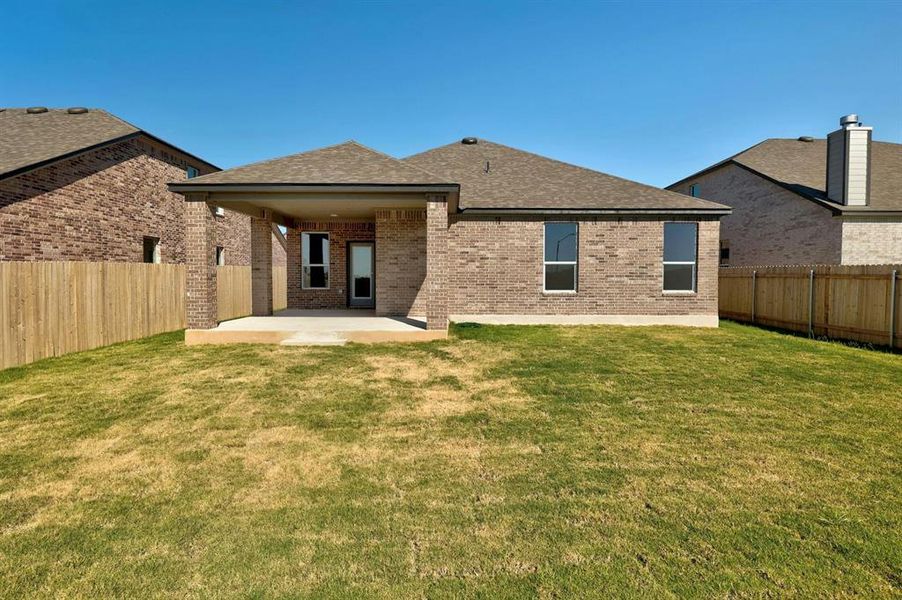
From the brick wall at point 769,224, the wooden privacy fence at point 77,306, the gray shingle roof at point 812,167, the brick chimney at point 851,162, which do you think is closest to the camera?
the wooden privacy fence at point 77,306

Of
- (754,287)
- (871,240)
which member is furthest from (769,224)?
(754,287)

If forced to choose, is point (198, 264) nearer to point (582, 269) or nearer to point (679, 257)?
point (582, 269)

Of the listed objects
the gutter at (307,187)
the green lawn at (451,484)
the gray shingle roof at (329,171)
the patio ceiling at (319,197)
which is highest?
the gray shingle roof at (329,171)

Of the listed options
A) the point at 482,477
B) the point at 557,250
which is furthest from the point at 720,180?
the point at 482,477

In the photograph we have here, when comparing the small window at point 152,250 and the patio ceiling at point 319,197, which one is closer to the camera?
the patio ceiling at point 319,197

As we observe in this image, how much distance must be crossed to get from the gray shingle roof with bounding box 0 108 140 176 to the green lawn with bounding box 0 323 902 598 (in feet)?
26.4

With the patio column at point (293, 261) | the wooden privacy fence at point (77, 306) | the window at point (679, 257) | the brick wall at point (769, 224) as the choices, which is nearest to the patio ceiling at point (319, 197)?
the wooden privacy fence at point (77, 306)

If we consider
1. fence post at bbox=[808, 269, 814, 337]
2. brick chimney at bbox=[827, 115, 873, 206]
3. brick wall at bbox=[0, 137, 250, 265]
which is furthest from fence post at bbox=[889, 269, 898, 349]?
→ brick wall at bbox=[0, 137, 250, 265]

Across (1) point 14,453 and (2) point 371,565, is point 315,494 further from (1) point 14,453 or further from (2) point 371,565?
(1) point 14,453

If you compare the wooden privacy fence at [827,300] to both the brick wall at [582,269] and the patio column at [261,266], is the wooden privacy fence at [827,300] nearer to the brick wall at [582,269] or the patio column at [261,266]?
the brick wall at [582,269]

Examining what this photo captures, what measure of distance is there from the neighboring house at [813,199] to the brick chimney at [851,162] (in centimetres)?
2

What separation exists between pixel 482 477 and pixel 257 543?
1.75m

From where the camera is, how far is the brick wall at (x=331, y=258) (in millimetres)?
15288

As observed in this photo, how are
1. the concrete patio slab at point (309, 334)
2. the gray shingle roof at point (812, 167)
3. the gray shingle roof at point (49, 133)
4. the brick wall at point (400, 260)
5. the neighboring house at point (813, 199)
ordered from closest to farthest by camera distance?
1. the concrete patio slab at point (309, 334)
2. the gray shingle roof at point (49, 133)
3. the brick wall at point (400, 260)
4. the neighboring house at point (813, 199)
5. the gray shingle roof at point (812, 167)
